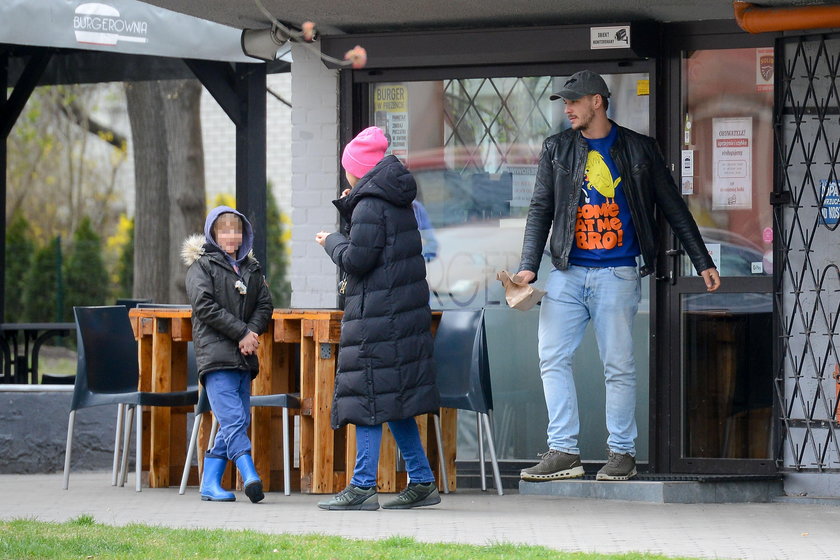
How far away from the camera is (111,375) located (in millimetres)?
9266

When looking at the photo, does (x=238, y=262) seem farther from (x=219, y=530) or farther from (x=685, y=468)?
(x=685, y=468)

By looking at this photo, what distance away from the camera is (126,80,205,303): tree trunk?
1628cm

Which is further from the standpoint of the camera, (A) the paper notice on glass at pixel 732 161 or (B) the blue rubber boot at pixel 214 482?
(A) the paper notice on glass at pixel 732 161

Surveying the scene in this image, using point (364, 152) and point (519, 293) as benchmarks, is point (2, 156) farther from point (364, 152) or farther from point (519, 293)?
point (519, 293)

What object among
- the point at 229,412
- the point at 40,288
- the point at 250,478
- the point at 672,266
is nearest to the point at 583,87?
the point at 672,266

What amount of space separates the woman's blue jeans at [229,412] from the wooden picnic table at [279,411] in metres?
0.25

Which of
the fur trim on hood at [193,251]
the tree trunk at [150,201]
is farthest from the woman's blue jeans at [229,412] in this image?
the tree trunk at [150,201]

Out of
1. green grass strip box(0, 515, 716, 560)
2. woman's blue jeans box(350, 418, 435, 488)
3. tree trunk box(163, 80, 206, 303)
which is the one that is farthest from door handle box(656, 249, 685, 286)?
tree trunk box(163, 80, 206, 303)

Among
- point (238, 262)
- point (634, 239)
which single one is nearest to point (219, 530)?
point (238, 262)

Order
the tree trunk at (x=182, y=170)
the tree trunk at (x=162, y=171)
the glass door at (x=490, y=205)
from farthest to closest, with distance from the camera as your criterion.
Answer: the tree trunk at (x=162, y=171), the tree trunk at (x=182, y=170), the glass door at (x=490, y=205)

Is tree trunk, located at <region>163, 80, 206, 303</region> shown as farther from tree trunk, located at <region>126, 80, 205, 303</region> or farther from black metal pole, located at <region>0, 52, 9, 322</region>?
black metal pole, located at <region>0, 52, 9, 322</region>

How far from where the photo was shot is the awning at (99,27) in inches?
428

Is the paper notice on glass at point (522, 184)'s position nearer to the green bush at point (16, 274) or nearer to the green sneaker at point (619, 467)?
the green sneaker at point (619, 467)

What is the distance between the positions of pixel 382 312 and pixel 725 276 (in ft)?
7.45
